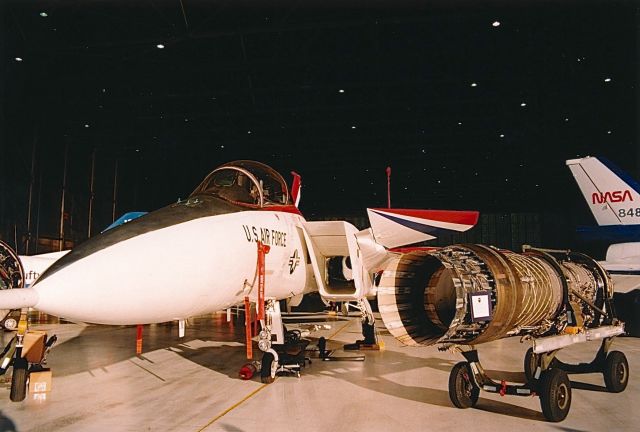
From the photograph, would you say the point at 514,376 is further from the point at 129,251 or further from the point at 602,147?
the point at 602,147

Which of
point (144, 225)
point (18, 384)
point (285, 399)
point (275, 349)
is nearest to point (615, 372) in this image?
point (285, 399)

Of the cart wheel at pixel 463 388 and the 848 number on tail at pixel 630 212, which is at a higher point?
the 848 number on tail at pixel 630 212

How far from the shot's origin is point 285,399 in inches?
209

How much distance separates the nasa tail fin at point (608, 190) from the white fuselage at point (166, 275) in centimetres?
1030

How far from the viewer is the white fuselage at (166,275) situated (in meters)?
3.64

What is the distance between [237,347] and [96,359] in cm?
257

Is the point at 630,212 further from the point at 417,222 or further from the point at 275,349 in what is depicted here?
the point at 275,349

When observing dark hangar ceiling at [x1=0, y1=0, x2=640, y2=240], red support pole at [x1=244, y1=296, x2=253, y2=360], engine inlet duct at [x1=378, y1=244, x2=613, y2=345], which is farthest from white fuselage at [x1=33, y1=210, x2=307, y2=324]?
dark hangar ceiling at [x1=0, y1=0, x2=640, y2=240]

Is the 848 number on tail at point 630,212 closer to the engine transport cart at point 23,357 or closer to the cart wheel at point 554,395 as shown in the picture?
the cart wheel at point 554,395

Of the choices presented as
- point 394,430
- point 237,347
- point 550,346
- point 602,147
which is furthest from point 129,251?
point 602,147

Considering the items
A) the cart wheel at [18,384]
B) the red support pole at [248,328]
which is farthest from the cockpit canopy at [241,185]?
the cart wheel at [18,384]

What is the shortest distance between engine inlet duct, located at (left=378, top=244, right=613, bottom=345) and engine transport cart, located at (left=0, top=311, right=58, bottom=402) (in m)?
3.84

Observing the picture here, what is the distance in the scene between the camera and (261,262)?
5.25 m

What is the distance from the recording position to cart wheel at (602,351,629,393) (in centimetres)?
577
